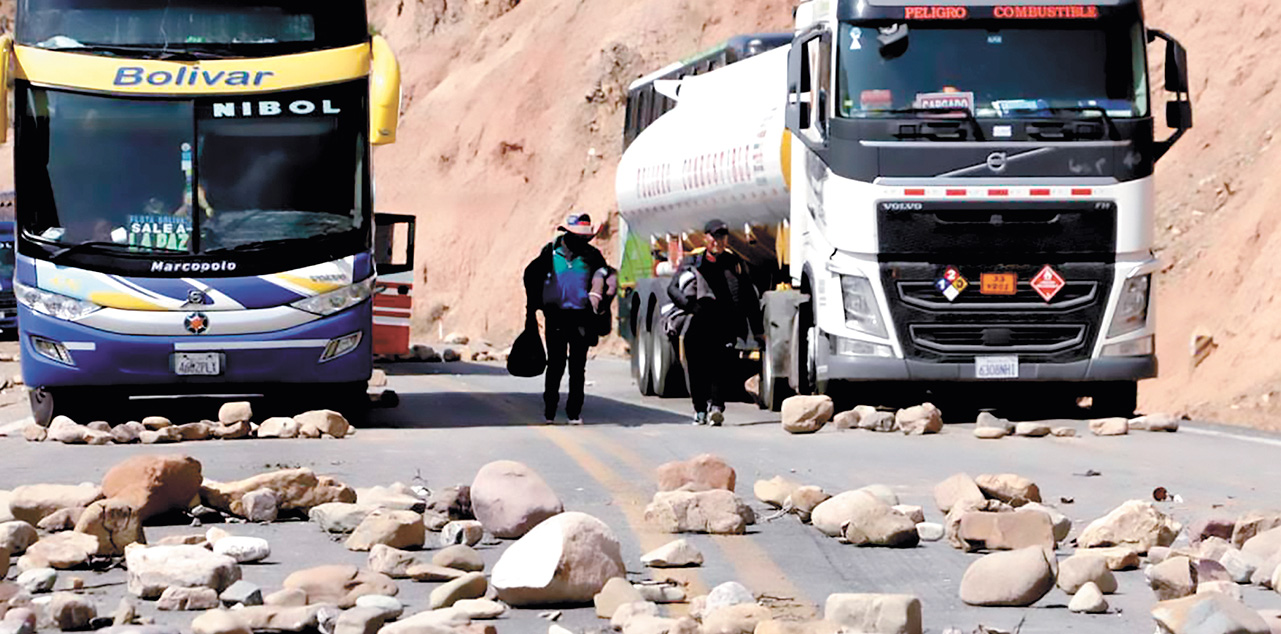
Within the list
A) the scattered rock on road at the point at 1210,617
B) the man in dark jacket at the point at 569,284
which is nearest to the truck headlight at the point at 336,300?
the man in dark jacket at the point at 569,284

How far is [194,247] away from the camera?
56.6 feet

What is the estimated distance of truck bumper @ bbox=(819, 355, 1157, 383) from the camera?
17938 mm

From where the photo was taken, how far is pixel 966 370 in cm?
1795

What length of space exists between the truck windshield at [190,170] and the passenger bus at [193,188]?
16 mm

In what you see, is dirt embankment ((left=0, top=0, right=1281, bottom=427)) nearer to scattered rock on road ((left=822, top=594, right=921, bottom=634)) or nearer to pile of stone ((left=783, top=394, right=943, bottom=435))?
pile of stone ((left=783, top=394, right=943, bottom=435))

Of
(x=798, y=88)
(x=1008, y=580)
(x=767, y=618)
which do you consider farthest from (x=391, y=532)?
(x=798, y=88)

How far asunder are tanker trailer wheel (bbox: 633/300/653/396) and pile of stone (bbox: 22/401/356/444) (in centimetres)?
816

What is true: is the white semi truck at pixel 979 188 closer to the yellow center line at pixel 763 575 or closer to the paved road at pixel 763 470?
the paved road at pixel 763 470

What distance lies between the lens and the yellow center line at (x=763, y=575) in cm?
735

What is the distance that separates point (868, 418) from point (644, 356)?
25.4ft

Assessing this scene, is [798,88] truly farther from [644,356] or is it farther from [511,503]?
[511,503]

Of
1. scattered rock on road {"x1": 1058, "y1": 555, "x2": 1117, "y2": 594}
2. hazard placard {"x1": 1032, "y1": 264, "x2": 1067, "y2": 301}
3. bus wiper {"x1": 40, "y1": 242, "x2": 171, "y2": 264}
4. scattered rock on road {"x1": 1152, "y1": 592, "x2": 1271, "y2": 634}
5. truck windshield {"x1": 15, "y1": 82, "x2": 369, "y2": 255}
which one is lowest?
scattered rock on road {"x1": 1058, "y1": 555, "x2": 1117, "y2": 594}

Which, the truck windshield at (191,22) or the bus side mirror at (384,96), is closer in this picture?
the bus side mirror at (384,96)

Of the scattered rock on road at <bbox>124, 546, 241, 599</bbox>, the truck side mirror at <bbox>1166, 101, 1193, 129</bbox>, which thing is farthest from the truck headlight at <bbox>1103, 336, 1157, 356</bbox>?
the scattered rock on road at <bbox>124, 546, 241, 599</bbox>
